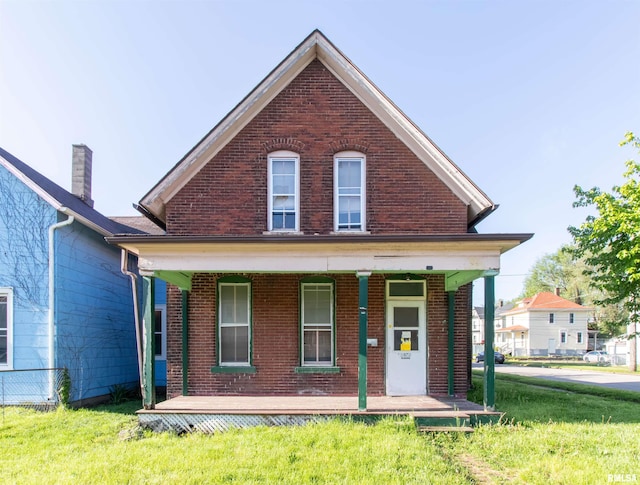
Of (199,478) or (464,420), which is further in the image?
(464,420)

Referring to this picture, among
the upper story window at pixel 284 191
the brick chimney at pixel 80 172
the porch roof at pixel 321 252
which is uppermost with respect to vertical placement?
the brick chimney at pixel 80 172

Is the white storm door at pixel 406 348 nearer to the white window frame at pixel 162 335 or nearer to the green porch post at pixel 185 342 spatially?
the green porch post at pixel 185 342

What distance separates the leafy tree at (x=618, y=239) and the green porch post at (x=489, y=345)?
714 cm

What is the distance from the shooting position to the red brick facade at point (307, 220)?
9.59 m

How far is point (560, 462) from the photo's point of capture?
19.1 ft

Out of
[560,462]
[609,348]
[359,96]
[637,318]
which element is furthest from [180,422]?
[609,348]

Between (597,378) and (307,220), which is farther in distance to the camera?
(597,378)

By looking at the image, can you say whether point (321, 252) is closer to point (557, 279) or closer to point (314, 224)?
point (314, 224)

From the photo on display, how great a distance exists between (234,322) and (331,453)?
14.6 feet

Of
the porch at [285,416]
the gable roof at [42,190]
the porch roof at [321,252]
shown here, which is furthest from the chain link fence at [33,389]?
the porch roof at [321,252]

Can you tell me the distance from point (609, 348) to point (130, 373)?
51211 mm

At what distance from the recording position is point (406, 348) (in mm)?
9703

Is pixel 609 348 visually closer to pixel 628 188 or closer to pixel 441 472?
pixel 628 188

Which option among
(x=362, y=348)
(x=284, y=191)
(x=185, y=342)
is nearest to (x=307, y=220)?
(x=284, y=191)
